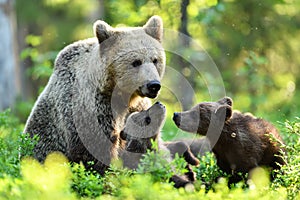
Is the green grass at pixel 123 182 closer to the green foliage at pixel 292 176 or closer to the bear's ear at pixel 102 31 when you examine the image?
the green foliage at pixel 292 176

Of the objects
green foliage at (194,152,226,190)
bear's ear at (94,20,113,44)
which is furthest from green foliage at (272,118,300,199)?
bear's ear at (94,20,113,44)

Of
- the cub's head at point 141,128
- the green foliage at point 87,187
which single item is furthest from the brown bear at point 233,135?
the green foliage at point 87,187

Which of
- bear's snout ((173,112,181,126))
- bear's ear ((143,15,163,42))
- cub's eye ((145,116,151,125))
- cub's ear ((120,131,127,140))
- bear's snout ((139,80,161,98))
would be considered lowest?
cub's ear ((120,131,127,140))

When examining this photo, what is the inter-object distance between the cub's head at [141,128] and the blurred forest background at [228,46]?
482cm

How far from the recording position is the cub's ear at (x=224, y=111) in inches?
298

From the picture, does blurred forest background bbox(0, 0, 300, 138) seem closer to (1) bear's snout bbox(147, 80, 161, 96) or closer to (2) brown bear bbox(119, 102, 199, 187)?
(2) brown bear bbox(119, 102, 199, 187)

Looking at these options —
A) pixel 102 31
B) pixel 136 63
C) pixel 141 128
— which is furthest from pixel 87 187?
pixel 102 31

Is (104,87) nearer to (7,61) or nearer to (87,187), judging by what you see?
(87,187)

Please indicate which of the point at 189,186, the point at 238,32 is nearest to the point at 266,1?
the point at 238,32

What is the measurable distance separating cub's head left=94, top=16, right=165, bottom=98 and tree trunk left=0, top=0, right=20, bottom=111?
8.87m

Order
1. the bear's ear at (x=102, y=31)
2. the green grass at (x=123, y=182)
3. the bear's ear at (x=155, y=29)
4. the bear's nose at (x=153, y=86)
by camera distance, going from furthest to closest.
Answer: the bear's ear at (x=155, y=29), the bear's ear at (x=102, y=31), the bear's nose at (x=153, y=86), the green grass at (x=123, y=182)

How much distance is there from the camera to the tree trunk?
15.8m

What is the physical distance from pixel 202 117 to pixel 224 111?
1.04 feet

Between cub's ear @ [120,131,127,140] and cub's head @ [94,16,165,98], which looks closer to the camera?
cub's head @ [94,16,165,98]
